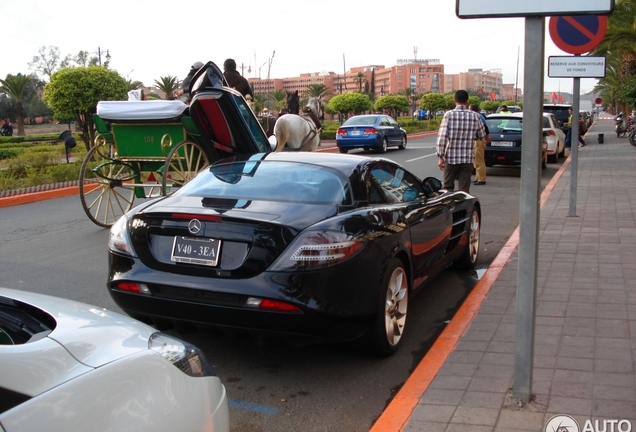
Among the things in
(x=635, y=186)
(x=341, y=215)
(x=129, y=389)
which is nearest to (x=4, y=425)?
(x=129, y=389)

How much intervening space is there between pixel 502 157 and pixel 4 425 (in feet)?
53.3

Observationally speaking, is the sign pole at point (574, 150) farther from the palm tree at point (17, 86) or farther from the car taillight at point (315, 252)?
the palm tree at point (17, 86)

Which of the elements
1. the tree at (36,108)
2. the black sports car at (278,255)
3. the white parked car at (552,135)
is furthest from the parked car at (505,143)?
the tree at (36,108)

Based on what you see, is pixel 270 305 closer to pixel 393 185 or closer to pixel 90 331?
pixel 90 331

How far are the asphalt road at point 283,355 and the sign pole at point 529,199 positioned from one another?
0.88 m

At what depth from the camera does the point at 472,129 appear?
10.2 meters

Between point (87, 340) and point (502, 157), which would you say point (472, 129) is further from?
point (87, 340)

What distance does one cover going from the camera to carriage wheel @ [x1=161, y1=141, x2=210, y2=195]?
8664mm

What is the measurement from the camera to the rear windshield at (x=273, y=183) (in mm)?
4711

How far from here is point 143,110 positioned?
8.55 meters

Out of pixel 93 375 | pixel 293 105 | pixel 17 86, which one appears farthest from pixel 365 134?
pixel 17 86

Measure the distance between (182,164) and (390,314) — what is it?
4.98m

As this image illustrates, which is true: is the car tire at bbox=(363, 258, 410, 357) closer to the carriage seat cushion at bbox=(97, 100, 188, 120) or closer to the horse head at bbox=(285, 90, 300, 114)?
the carriage seat cushion at bbox=(97, 100, 188, 120)

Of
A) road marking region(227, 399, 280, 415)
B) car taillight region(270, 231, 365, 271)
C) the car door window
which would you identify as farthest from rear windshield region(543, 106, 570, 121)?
road marking region(227, 399, 280, 415)
